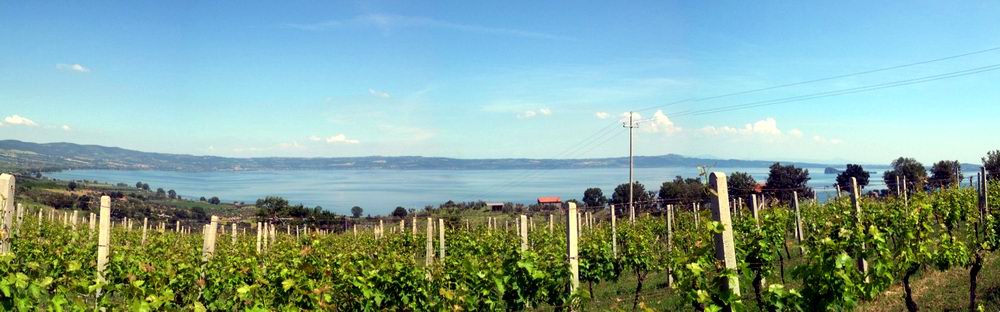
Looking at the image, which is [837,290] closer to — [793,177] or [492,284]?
[492,284]

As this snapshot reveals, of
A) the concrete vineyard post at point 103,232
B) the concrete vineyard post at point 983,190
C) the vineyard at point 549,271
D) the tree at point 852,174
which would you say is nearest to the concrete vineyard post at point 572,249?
the vineyard at point 549,271

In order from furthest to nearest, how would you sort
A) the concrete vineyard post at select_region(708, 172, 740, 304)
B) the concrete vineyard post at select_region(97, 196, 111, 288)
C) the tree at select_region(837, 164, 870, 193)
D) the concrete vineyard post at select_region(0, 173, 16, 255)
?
the tree at select_region(837, 164, 870, 193) < the concrete vineyard post at select_region(97, 196, 111, 288) < the concrete vineyard post at select_region(0, 173, 16, 255) < the concrete vineyard post at select_region(708, 172, 740, 304)

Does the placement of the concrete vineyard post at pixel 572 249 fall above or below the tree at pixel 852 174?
below

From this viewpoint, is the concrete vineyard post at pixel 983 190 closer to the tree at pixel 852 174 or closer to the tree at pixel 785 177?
the tree at pixel 785 177

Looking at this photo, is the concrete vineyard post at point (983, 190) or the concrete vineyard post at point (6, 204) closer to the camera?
the concrete vineyard post at point (6, 204)

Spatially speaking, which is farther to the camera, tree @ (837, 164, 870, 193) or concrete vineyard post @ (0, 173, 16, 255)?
tree @ (837, 164, 870, 193)

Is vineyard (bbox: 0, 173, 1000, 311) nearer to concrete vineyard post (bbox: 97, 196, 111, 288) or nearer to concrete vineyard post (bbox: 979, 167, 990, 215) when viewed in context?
concrete vineyard post (bbox: 97, 196, 111, 288)

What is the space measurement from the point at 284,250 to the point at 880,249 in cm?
1189

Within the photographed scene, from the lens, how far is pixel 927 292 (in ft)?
29.9

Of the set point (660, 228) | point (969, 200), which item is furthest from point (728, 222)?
point (660, 228)

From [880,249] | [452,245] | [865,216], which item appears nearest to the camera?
[880,249]

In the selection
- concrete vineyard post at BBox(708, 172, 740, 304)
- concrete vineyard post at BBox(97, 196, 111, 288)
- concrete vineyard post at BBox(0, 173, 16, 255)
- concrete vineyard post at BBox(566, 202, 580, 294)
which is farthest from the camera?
concrete vineyard post at BBox(97, 196, 111, 288)

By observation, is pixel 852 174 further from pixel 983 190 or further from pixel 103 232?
pixel 103 232

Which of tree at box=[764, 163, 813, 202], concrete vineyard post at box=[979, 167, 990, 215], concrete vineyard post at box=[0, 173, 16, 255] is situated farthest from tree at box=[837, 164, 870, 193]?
concrete vineyard post at box=[0, 173, 16, 255]
